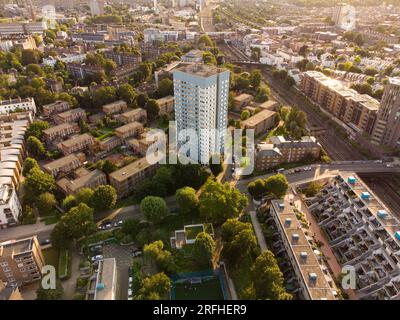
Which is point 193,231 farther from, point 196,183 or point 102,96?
point 102,96

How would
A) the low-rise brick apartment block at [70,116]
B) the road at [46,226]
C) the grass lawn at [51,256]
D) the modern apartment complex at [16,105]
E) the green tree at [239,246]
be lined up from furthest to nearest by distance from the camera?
1. the modern apartment complex at [16,105]
2. the low-rise brick apartment block at [70,116]
3. the road at [46,226]
4. the grass lawn at [51,256]
5. the green tree at [239,246]

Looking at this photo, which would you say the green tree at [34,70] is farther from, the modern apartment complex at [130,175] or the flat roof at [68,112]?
the modern apartment complex at [130,175]

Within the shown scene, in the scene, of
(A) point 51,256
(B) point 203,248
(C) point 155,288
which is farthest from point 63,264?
(B) point 203,248

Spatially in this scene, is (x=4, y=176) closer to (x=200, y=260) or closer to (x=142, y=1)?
(x=200, y=260)

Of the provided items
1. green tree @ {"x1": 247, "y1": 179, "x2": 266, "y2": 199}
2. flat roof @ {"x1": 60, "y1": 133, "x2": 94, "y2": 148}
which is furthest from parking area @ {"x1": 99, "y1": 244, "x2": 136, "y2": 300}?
flat roof @ {"x1": 60, "y1": 133, "x2": 94, "y2": 148}

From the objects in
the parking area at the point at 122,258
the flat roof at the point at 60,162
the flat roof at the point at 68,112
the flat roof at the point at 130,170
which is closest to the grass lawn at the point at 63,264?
the parking area at the point at 122,258

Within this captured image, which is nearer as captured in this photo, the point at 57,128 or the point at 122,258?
the point at 122,258
